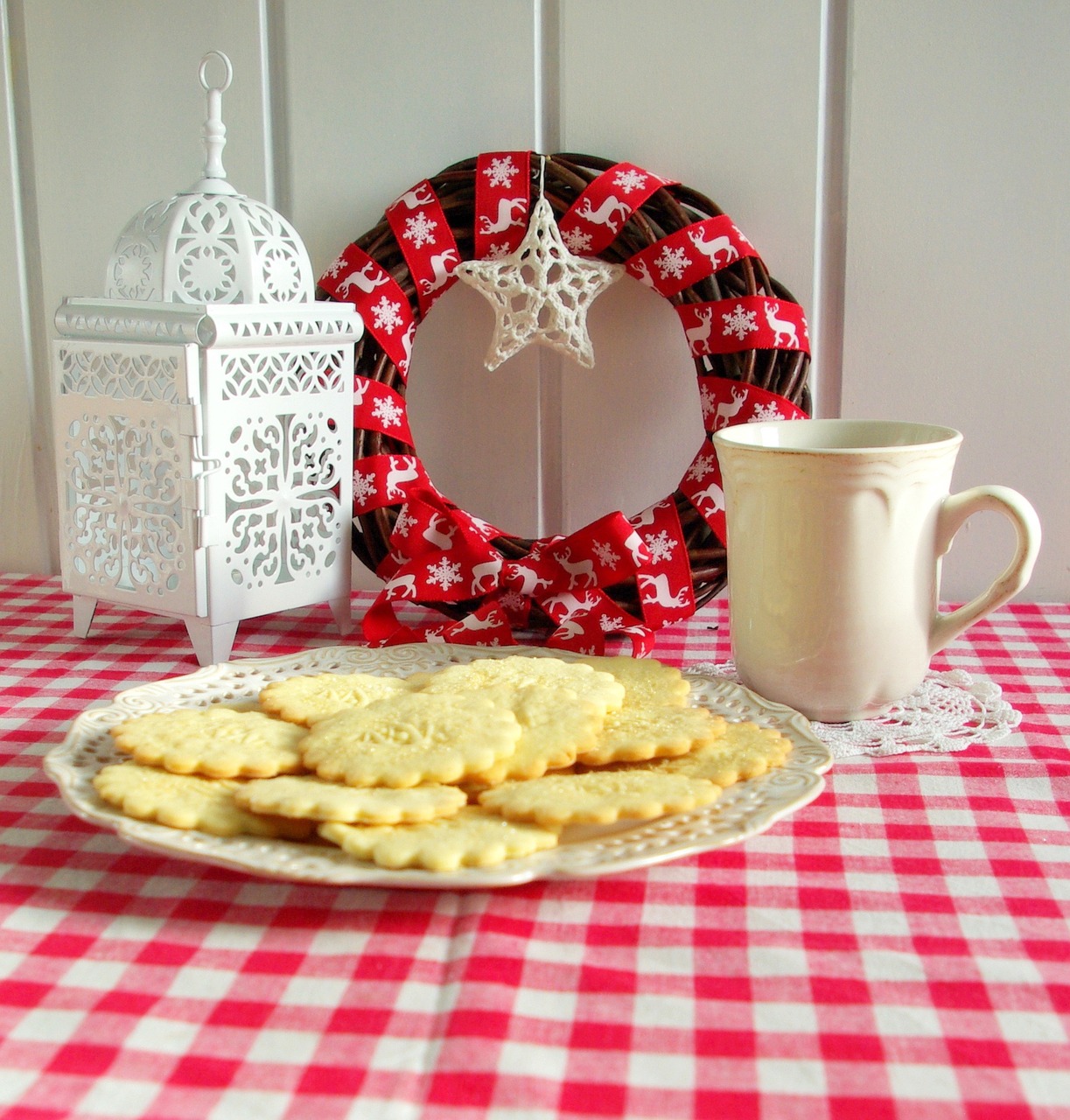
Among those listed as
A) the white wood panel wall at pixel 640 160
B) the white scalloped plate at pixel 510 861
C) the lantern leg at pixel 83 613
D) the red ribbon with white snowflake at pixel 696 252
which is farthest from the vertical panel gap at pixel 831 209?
the lantern leg at pixel 83 613

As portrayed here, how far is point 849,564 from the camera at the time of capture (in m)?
0.67

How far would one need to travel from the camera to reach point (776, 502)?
0.68m

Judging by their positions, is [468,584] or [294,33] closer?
[468,584]

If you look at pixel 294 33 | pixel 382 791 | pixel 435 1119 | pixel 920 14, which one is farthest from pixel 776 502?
pixel 294 33

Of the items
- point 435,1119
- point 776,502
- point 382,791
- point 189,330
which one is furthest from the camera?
point 189,330

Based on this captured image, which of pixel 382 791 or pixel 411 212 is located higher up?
pixel 411 212

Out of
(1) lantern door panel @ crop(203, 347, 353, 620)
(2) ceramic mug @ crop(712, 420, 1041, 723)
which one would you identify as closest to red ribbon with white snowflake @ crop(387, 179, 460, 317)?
(1) lantern door panel @ crop(203, 347, 353, 620)

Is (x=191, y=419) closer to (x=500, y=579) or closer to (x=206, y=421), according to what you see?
(x=206, y=421)

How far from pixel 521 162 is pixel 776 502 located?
422mm

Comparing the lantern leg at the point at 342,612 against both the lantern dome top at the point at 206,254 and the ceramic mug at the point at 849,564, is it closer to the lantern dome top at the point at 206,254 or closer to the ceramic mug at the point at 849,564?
the lantern dome top at the point at 206,254

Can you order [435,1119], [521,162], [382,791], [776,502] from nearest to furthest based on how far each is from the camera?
[435,1119]
[382,791]
[776,502]
[521,162]

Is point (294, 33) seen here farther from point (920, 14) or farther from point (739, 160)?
point (920, 14)

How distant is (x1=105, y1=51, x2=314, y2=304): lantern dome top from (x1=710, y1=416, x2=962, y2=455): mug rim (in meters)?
0.35

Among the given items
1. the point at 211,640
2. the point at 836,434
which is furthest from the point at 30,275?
the point at 836,434
